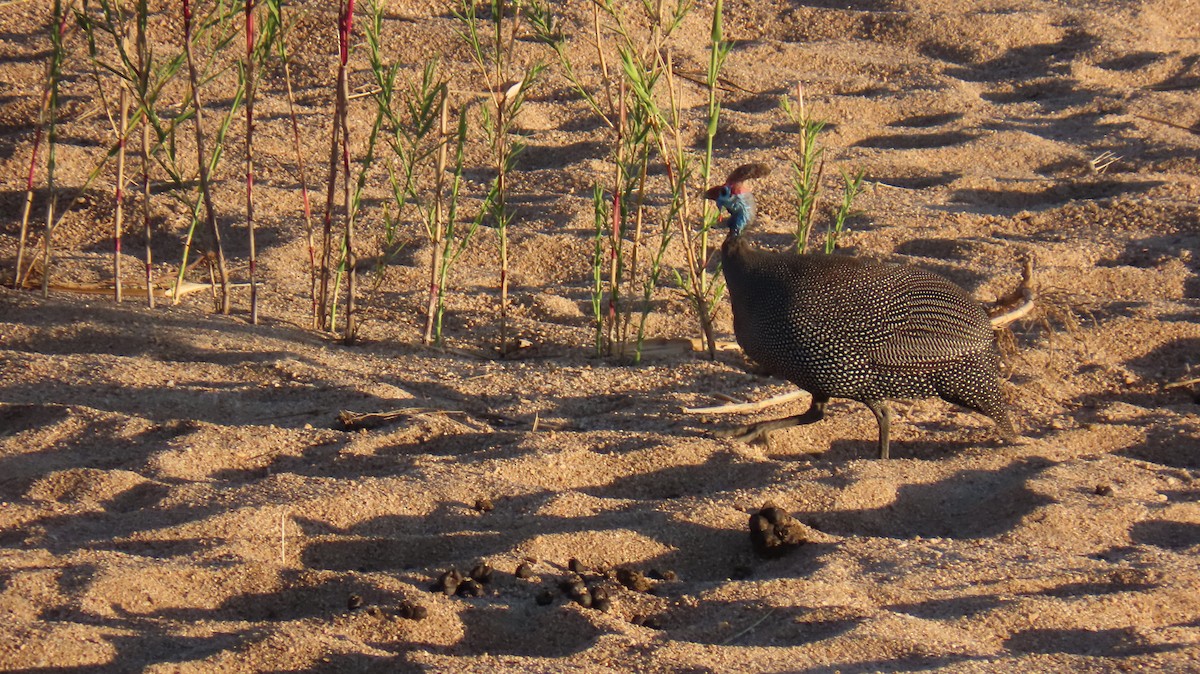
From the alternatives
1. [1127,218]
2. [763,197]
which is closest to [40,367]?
[763,197]

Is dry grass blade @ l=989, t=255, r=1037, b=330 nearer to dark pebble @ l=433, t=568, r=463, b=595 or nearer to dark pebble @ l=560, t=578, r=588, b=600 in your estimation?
→ dark pebble @ l=560, t=578, r=588, b=600

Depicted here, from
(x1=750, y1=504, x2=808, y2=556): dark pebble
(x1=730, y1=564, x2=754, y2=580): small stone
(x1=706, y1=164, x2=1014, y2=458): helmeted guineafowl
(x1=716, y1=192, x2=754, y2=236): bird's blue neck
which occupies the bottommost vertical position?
(x1=730, y1=564, x2=754, y2=580): small stone

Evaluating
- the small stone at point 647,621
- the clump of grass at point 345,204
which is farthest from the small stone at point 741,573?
the clump of grass at point 345,204

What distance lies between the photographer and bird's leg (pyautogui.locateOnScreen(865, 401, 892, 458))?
4.36m

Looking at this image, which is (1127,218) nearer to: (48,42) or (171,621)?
(171,621)

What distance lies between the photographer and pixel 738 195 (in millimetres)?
→ 4844

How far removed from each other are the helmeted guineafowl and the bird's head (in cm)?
35

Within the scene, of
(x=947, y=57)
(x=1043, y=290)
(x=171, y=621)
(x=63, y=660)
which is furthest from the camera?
(x=947, y=57)

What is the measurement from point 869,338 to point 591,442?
1.02 metres

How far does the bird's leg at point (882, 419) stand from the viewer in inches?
171

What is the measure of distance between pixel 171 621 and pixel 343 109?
2218 mm

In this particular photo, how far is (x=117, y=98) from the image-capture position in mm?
6883

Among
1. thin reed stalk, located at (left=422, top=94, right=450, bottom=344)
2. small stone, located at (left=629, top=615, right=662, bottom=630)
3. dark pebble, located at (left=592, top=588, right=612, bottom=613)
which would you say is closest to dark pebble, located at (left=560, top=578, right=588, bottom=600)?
dark pebble, located at (left=592, top=588, right=612, bottom=613)

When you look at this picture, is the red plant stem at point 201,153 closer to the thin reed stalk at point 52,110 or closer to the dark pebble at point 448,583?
the thin reed stalk at point 52,110
